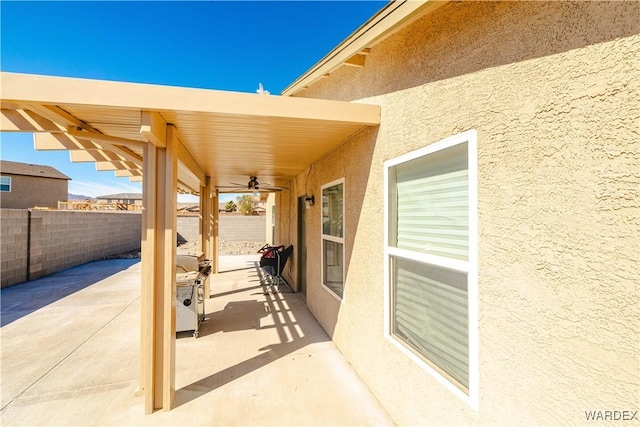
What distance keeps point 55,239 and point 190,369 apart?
10521 mm

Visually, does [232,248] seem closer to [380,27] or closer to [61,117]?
[61,117]

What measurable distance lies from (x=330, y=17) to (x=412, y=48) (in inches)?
396

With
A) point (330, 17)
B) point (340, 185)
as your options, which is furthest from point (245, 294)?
point (330, 17)

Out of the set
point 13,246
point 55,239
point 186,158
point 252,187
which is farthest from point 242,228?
point 186,158

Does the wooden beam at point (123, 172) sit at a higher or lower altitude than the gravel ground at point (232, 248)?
higher

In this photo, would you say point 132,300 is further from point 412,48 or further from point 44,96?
point 412,48

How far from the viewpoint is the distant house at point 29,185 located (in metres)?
21.8

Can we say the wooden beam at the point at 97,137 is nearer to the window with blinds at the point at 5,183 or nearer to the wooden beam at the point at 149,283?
the wooden beam at the point at 149,283

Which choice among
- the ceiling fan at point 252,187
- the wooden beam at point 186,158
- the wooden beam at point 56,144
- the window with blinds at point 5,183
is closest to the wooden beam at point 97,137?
the wooden beam at point 186,158

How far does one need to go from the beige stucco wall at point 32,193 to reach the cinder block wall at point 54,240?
1378 cm

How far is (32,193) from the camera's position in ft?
76.5

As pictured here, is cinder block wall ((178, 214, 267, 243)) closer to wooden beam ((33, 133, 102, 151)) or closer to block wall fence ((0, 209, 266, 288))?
block wall fence ((0, 209, 266, 288))

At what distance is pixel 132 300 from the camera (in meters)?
7.26

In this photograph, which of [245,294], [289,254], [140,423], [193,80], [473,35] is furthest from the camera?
[193,80]
